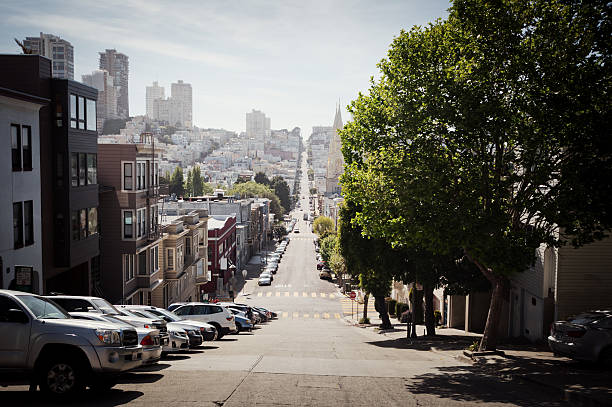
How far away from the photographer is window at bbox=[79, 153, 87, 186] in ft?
97.3

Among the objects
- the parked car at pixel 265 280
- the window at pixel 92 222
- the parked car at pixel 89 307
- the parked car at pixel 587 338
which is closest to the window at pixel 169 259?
the window at pixel 92 222

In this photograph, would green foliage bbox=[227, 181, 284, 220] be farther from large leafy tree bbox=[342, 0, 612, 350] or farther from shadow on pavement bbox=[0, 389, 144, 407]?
shadow on pavement bbox=[0, 389, 144, 407]

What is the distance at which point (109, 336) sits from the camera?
36.3 feet

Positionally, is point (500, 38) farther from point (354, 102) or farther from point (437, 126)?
→ point (354, 102)

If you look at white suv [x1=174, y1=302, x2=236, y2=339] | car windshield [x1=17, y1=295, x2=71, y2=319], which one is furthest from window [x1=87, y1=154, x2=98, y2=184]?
car windshield [x1=17, y1=295, x2=71, y2=319]

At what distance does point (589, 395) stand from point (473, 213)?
6.71m

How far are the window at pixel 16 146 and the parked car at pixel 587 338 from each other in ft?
66.1

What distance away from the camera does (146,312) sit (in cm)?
1998

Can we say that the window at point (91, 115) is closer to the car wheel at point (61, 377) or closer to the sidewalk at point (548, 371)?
the sidewalk at point (548, 371)

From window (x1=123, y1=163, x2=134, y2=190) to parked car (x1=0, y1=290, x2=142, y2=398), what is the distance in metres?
27.9

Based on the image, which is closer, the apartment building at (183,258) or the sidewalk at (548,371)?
the sidewalk at (548,371)

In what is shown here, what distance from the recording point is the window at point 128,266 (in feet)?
126

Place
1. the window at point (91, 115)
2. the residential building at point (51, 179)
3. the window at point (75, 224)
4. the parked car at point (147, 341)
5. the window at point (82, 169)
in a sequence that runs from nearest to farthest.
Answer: the parked car at point (147, 341)
the residential building at point (51, 179)
the window at point (75, 224)
the window at point (82, 169)
the window at point (91, 115)

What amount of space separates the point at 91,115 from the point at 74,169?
358 cm
